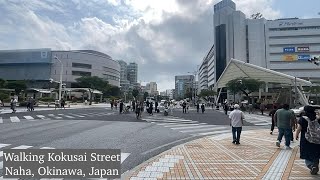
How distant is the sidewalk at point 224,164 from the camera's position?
21.9ft

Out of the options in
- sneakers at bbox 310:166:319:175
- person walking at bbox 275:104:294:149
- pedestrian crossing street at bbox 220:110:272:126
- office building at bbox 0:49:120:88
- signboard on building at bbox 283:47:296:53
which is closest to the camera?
sneakers at bbox 310:166:319:175

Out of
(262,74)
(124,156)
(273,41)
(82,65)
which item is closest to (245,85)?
(262,74)

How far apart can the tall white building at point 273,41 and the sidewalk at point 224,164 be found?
94.7 metres

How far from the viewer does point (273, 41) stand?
100 metres

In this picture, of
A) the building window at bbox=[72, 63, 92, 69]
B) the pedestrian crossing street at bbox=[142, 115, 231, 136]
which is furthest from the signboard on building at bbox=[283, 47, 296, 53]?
the pedestrian crossing street at bbox=[142, 115, 231, 136]

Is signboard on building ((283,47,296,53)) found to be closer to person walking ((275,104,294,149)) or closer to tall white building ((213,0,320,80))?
tall white building ((213,0,320,80))

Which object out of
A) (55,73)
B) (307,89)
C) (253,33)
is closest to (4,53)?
(55,73)

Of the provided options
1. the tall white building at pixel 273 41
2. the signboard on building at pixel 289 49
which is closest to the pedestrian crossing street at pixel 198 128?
the tall white building at pixel 273 41

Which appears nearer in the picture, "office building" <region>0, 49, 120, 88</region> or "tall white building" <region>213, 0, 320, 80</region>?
"tall white building" <region>213, 0, 320, 80</region>

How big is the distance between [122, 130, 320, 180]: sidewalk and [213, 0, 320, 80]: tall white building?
94.7 m

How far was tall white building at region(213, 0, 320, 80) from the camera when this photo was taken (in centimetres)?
9688

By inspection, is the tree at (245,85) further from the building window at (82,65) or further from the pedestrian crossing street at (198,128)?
the building window at (82,65)

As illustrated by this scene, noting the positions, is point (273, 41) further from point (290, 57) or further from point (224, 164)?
point (224, 164)

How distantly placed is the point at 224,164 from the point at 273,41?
10073 cm
